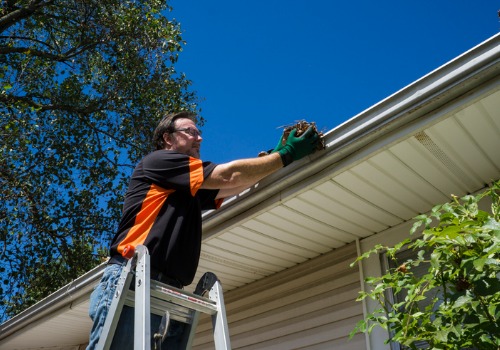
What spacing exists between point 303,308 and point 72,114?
9.93m

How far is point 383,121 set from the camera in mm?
3133

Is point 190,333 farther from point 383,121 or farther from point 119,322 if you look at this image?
point 383,121

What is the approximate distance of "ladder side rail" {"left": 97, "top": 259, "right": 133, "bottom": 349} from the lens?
89.3 inches

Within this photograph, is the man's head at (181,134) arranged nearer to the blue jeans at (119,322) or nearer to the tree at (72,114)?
the blue jeans at (119,322)

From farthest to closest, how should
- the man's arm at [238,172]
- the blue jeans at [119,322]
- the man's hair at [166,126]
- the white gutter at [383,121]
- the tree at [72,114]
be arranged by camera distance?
the tree at [72,114], the man's hair at [166,126], the man's arm at [238,172], the white gutter at [383,121], the blue jeans at [119,322]

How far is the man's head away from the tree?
8688mm

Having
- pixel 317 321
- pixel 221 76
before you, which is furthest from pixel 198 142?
pixel 221 76

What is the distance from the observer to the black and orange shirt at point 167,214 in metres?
2.70

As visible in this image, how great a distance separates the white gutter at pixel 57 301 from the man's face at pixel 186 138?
230 centimetres

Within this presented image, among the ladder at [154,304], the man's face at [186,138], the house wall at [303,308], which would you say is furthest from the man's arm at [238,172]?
the house wall at [303,308]

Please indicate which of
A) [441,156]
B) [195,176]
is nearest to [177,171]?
[195,176]

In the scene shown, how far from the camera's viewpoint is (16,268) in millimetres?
11641

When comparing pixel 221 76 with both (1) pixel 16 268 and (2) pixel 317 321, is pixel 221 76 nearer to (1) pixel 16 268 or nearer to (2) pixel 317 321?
(1) pixel 16 268

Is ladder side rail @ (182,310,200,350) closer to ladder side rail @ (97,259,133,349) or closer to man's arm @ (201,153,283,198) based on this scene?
ladder side rail @ (97,259,133,349)
